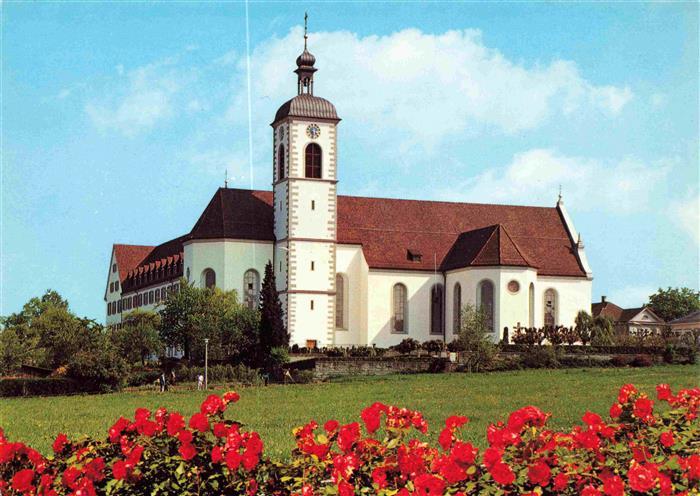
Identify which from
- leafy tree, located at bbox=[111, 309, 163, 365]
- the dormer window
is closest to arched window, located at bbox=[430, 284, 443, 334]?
the dormer window

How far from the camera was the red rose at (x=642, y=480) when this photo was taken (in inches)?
426

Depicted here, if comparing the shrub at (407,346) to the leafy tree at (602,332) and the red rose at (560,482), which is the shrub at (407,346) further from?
the red rose at (560,482)

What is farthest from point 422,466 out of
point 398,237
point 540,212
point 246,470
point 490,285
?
point 540,212

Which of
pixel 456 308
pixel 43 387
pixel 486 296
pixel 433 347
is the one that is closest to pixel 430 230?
pixel 456 308

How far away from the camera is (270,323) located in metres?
68.9

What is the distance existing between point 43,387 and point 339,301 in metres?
29.1

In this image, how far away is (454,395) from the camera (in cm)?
4050

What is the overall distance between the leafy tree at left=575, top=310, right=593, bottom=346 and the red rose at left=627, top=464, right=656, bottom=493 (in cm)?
6409

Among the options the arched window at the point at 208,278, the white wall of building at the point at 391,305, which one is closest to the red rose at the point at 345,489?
the arched window at the point at 208,278

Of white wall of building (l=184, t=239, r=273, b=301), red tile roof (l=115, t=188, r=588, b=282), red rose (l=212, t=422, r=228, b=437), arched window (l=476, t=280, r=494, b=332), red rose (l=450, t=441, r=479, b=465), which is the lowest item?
red rose (l=450, t=441, r=479, b=465)

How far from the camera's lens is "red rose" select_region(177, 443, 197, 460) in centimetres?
1202

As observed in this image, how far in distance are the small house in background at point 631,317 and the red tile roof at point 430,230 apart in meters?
33.0

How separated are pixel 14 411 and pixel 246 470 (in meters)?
29.2

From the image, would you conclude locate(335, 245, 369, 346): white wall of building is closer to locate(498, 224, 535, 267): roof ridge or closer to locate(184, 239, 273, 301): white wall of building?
locate(184, 239, 273, 301): white wall of building
